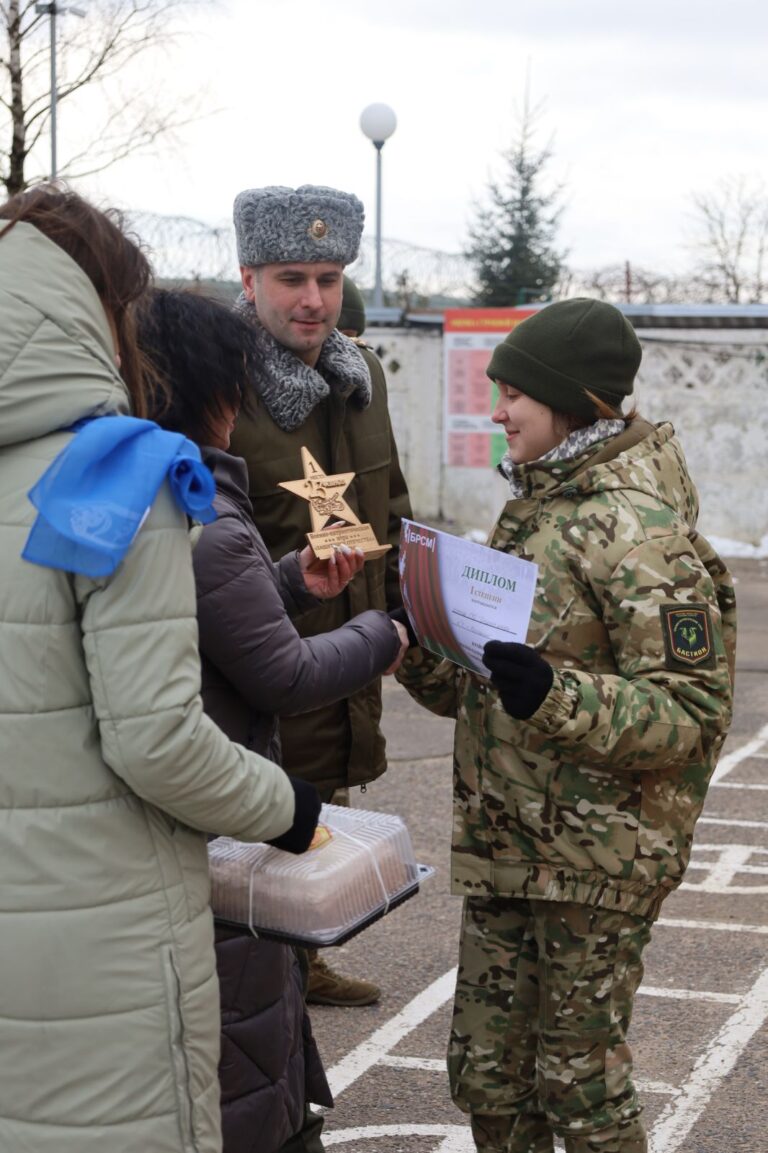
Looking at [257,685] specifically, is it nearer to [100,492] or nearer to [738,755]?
[100,492]

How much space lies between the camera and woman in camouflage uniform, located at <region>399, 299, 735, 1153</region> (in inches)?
104

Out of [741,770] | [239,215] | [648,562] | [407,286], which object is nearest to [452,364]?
[407,286]

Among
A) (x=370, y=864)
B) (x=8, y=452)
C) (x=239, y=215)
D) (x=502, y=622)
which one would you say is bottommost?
(x=370, y=864)

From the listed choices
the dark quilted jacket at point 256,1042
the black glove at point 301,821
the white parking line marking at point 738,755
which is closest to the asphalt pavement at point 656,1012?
the white parking line marking at point 738,755

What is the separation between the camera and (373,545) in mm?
3076

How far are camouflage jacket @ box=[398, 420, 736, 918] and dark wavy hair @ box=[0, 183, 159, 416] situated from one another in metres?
0.89

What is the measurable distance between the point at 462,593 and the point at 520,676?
0.69 ft

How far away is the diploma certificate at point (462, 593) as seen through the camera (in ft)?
8.48

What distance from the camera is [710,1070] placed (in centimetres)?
401

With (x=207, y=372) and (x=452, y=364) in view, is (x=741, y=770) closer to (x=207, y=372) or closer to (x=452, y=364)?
(x=207, y=372)

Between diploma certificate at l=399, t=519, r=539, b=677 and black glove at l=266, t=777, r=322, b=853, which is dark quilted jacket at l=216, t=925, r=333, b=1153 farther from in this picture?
diploma certificate at l=399, t=519, r=539, b=677

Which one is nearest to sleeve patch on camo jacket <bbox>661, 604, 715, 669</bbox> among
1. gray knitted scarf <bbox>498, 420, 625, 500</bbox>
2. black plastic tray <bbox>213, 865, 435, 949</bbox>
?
gray knitted scarf <bbox>498, 420, 625, 500</bbox>

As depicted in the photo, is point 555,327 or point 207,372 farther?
point 555,327

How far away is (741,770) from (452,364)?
8.35 meters
